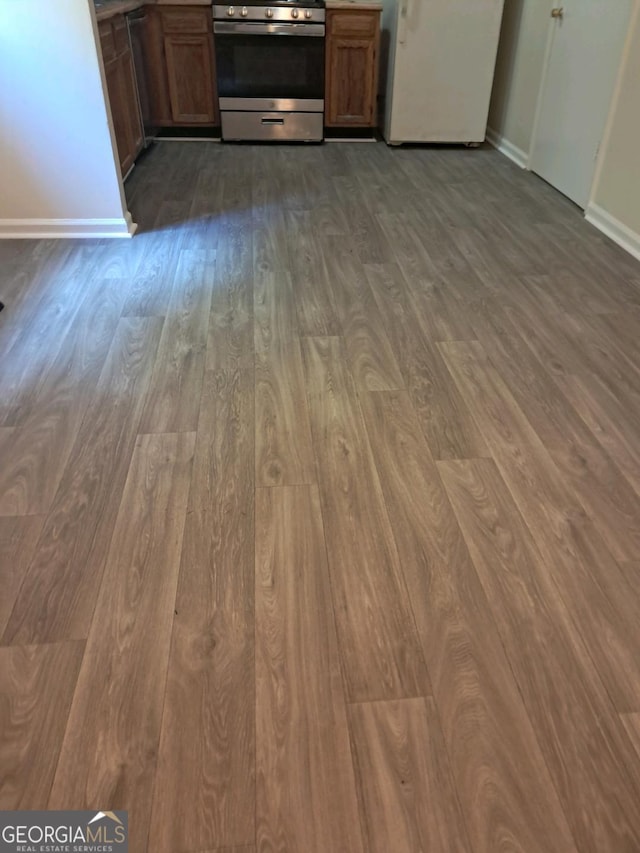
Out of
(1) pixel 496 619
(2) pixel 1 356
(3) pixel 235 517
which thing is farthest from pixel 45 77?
(1) pixel 496 619

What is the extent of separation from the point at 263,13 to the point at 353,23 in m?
0.63

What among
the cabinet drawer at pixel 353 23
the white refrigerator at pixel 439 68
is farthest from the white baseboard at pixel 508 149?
the cabinet drawer at pixel 353 23

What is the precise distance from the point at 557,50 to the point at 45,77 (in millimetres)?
2921

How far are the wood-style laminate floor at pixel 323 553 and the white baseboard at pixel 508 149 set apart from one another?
181 centimetres

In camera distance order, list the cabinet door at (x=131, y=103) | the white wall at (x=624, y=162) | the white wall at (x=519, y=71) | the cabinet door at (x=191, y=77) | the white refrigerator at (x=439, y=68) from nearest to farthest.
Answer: the white wall at (x=624, y=162) < the cabinet door at (x=131, y=103) < the white wall at (x=519, y=71) < the white refrigerator at (x=439, y=68) < the cabinet door at (x=191, y=77)

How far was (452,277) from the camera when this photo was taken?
9.05ft

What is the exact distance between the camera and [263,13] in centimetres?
425

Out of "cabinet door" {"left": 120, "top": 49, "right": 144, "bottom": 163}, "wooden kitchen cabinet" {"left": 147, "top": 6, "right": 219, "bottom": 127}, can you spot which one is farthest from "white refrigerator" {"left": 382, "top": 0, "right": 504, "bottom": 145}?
"cabinet door" {"left": 120, "top": 49, "right": 144, "bottom": 163}

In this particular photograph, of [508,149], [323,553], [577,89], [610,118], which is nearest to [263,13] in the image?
[508,149]

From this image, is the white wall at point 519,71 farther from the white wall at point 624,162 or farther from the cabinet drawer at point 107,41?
the cabinet drawer at point 107,41

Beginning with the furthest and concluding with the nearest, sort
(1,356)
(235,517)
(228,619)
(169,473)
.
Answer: (1,356)
(169,473)
(235,517)
(228,619)

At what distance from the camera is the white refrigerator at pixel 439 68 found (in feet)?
13.8

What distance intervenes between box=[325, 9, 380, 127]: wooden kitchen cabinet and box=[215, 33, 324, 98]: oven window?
10cm

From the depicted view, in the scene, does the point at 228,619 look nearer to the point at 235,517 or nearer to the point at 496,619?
the point at 235,517
